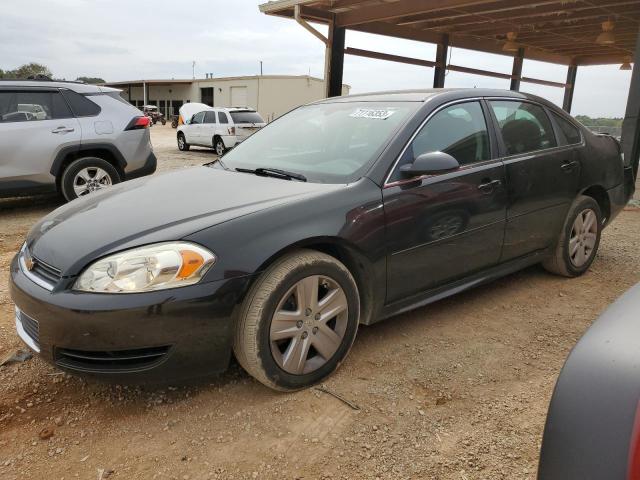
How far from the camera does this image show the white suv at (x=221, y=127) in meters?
15.4

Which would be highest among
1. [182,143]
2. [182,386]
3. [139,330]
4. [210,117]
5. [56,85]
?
[56,85]

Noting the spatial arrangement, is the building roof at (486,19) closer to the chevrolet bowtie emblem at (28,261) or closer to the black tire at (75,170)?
the black tire at (75,170)

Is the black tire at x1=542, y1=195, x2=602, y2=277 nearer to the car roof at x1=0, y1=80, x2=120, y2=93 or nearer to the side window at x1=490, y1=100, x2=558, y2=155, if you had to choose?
the side window at x1=490, y1=100, x2=558, y2=155

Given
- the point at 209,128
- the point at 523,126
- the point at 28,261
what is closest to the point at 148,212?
the point at 28,261

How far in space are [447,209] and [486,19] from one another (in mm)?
9190

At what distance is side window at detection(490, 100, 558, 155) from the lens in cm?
350

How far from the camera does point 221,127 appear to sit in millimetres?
15750

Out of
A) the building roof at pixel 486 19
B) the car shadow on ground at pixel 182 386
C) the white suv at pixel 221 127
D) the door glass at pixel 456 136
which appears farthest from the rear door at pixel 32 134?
the white suv at pixel 221 127

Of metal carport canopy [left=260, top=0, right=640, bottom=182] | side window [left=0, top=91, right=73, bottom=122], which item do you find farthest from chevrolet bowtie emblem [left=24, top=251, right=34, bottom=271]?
metal carport canopy [left=260, top=0, right=640, bottom=182]

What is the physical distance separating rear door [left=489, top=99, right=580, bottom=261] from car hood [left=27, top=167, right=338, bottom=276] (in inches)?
58.1

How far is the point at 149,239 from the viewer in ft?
7.26

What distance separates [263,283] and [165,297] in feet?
1.41

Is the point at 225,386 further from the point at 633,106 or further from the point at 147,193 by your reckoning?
the point at 633,106

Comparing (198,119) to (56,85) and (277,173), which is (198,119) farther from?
(277,173)
